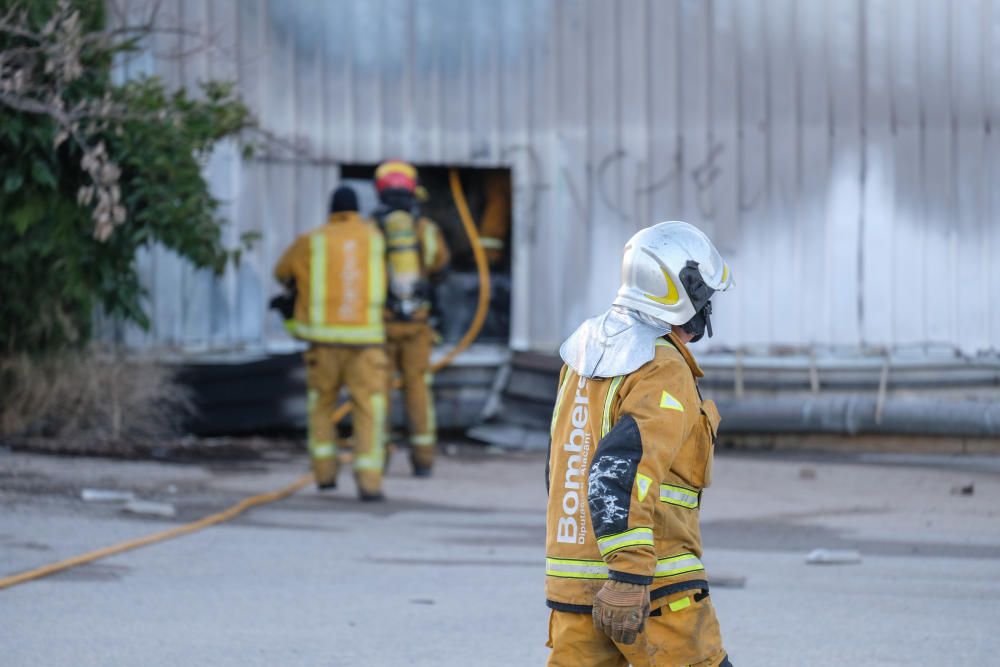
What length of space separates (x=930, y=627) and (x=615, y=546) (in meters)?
2.65

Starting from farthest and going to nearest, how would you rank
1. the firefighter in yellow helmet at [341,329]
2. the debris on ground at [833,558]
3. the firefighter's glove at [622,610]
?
1. the firefighter in yellow helmet at [341,329]
2. the debris on ground at [833,558]
3. the firefighter's glove at [622,610]

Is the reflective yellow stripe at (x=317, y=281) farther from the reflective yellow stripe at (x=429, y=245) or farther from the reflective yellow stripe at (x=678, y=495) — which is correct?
the reflective yellow stripe at (x=678, y=495)

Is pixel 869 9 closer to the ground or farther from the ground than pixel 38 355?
farther from the ground

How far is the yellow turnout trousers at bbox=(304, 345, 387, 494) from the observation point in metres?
8.62

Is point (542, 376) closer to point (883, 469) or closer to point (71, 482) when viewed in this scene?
point (883, 469)

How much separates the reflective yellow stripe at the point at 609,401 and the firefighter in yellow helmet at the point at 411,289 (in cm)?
651

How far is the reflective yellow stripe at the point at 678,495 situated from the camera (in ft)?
11.0

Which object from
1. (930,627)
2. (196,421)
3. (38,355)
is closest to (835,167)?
(196,421)

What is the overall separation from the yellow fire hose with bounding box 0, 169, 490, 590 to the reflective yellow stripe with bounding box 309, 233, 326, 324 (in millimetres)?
756

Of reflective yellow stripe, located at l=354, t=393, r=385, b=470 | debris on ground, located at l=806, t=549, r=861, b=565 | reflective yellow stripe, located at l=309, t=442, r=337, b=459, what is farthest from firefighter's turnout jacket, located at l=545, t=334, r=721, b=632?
reflective yellow stripe, located at l=309, t=442, r=337, b=459

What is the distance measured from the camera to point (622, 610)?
121 inches

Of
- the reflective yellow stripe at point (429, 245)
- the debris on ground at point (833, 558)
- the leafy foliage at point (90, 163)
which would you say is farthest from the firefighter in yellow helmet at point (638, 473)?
the reflective yellow stripe at point (429, 245)

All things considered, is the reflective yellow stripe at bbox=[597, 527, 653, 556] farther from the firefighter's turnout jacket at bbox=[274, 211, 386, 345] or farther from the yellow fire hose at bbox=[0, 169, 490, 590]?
the firefighter's turnout jacket at bbox=[274, 211, 386, 345]

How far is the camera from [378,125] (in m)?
12.1
